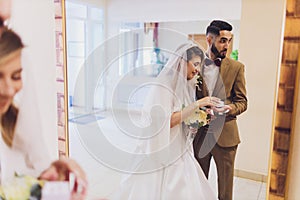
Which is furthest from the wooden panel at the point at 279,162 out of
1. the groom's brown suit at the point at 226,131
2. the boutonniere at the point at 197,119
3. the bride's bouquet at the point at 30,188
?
the bride's bouquet at the point at 30,188

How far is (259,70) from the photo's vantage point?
3.12 ft

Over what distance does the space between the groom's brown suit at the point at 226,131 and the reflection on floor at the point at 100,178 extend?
29mm

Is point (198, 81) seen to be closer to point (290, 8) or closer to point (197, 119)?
point (197, 119)

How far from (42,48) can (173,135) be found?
2.02 feet

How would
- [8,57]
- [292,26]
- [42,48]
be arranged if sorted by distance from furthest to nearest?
1. [42,48]
2. [8,57]
3. [292,26]

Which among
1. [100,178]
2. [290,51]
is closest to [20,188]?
[100,178]

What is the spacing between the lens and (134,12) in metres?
1.10

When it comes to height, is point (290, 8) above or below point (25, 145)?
above

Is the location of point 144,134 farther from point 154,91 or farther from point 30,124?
point 30,124

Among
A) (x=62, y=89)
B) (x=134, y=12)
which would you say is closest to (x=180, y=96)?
(x=134, y=12)

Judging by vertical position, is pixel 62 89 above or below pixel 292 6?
below

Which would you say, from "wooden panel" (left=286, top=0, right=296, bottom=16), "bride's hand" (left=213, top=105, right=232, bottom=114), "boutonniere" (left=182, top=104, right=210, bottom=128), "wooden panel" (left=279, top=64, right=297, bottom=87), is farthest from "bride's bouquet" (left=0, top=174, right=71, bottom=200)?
"wooden panel" (left=286, top=0, right=296, bottom=16)

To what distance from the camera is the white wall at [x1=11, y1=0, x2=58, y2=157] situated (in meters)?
1.06

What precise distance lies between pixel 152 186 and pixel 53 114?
51 centimetres
